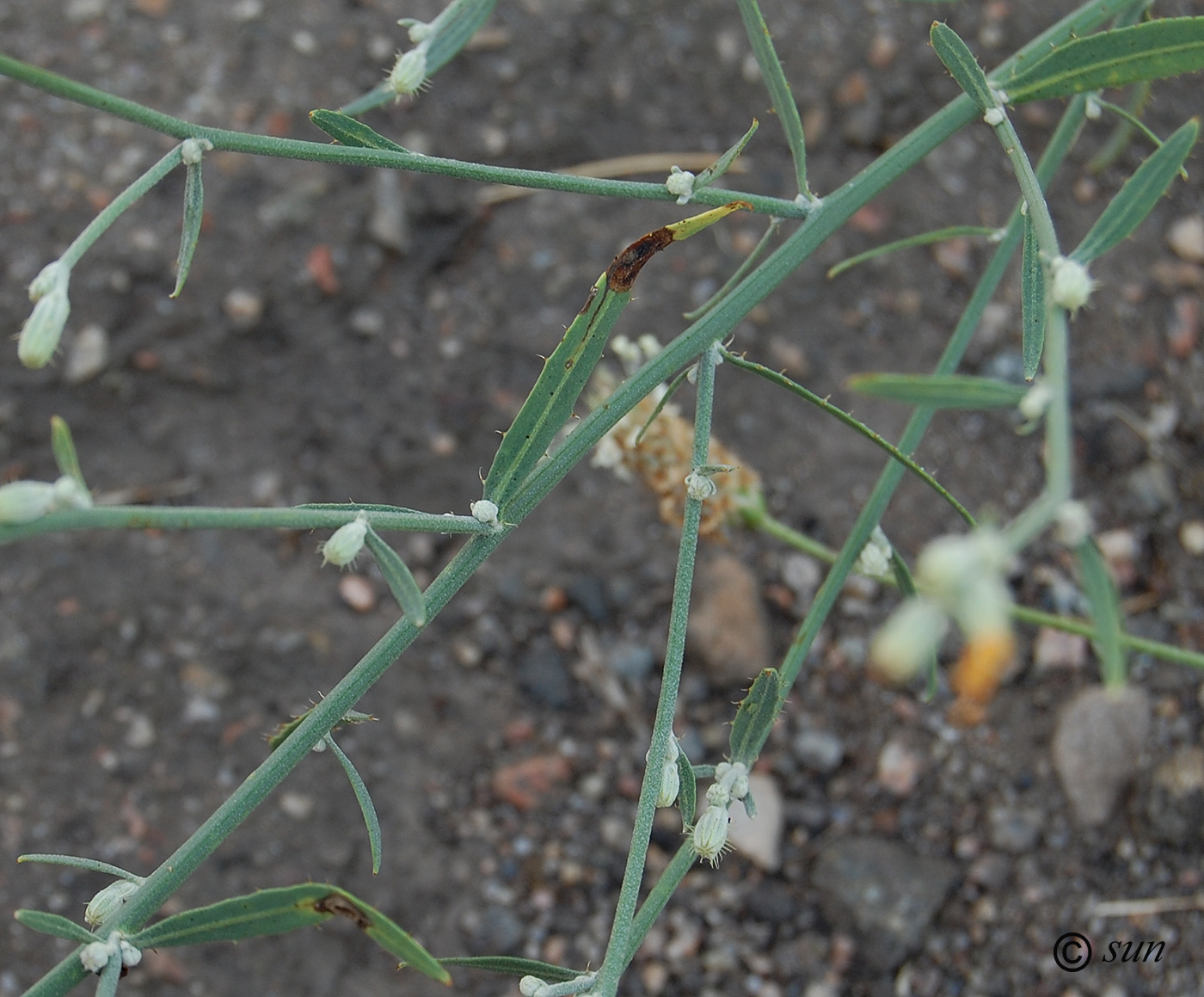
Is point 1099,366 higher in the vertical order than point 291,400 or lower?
Result: higher

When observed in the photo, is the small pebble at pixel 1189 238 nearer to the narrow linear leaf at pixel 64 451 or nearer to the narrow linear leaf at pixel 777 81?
the narrow linear leaf at pixel 777 81

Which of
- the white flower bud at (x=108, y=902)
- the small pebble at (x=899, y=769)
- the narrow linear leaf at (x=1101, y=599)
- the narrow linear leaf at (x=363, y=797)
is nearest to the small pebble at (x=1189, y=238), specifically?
the small pebble at (x=899, y=769)

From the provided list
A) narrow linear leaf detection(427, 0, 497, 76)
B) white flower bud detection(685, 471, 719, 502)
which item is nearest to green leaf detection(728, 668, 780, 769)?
white flower bud detection(685, 471, 719, 502)

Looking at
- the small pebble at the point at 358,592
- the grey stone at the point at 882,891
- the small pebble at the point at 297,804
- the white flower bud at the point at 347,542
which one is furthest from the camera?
the small pebble at the point at 358,592

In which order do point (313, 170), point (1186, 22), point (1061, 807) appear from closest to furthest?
point (1186, 22) < point (1061, 807) < point (313, 170)

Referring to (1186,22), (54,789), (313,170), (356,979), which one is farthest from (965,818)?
(313,170)

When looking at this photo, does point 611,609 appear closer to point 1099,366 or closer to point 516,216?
point 516,216
